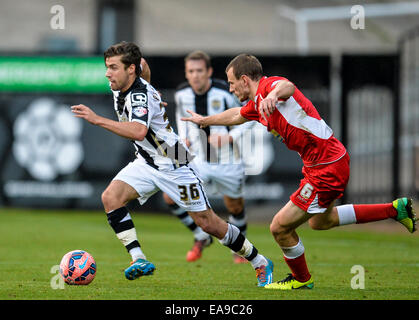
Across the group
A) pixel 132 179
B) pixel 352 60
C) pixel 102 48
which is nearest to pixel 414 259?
pixel 132 179

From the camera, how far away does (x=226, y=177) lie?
34.7 feet

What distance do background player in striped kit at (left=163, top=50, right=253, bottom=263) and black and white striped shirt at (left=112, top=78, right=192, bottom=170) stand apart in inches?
93.8

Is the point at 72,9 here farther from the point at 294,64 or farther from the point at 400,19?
the point at 294,64

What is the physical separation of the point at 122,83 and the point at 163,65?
9.63m

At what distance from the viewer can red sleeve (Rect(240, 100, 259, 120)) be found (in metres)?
7.69

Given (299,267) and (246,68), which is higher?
(246,68)

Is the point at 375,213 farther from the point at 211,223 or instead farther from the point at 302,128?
the point at 211,223

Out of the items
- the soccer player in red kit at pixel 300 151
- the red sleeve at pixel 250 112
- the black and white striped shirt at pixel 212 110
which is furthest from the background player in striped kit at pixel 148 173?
the black and white striped shirt at pixel 212 110

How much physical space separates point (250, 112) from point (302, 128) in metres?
0.63

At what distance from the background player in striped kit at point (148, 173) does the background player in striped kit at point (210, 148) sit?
7.96 feet

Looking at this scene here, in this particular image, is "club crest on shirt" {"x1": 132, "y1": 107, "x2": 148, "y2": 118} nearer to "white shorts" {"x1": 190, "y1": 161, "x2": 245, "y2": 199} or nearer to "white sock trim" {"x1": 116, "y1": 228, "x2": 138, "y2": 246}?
"white sock trim" {"x1": 116, "y1": 228, "x2": 138, "y2": 246}

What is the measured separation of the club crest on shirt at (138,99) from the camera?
295 inches

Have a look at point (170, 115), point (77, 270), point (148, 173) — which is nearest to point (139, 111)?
point (148, 173)

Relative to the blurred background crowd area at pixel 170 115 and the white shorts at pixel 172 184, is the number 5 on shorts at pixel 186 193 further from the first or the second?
the blurred background crowd area at pixel 170 115
